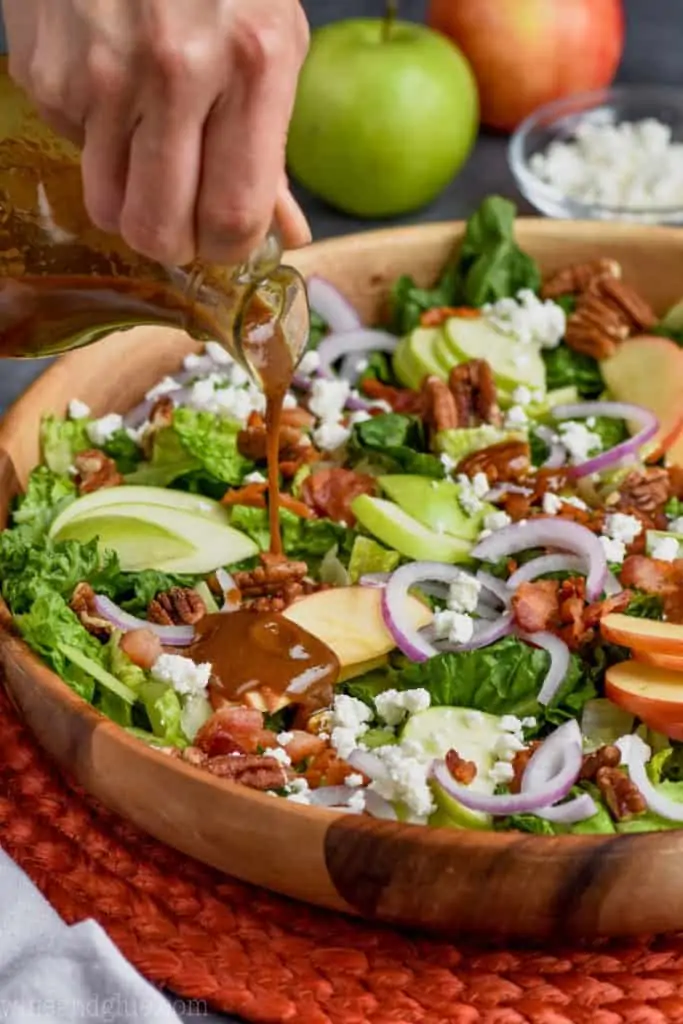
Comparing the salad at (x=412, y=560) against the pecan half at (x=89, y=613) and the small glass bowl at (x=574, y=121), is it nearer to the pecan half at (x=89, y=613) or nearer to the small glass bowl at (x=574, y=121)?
the pecan half at (x=89, y=613)

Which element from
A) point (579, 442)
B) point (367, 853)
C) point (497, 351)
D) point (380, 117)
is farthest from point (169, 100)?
point (380, 117)

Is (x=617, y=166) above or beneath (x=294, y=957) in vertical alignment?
above

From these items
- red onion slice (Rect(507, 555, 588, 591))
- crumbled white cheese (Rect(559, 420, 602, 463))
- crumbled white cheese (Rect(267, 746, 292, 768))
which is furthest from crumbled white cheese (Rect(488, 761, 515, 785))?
crumbled white cheese (Rect(559, 420, 602, 463))

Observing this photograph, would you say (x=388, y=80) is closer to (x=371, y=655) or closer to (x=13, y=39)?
(x=371, y=655)

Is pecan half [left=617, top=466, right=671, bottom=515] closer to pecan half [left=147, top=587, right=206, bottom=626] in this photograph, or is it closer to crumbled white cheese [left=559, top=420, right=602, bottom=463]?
crumbled white cheese [left=559, top=420, right=602, bottom=463]

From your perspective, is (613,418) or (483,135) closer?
(613,418)

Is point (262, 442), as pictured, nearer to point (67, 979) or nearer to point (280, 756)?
point (280, 756)
